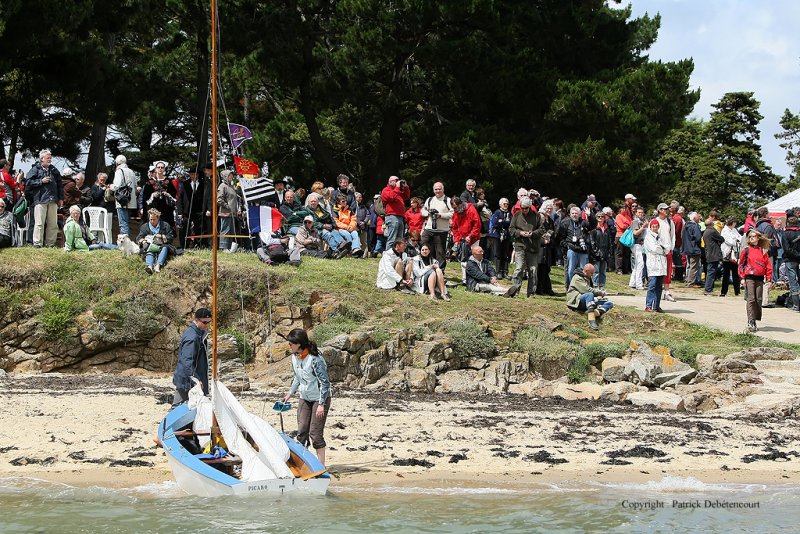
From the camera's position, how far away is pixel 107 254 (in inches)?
808

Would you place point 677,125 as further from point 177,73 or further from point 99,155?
point 99,155

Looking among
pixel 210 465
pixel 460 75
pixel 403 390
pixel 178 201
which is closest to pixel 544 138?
pixel 460 75

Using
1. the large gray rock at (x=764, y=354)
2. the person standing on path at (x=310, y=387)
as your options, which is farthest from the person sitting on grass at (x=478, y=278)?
the person standing on path at (x=310, y=387)

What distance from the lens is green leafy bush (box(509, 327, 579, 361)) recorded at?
19109 mm

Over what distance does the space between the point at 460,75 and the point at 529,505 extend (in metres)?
18.8

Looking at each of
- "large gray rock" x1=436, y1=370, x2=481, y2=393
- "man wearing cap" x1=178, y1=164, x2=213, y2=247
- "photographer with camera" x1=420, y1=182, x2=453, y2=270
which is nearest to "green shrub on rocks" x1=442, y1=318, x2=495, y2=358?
"large gray rock" x1=436, y1=370, x2=481, y2=393

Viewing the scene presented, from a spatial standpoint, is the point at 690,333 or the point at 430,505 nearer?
the point at 430,505

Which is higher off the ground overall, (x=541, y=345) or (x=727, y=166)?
(x=727, y=166)

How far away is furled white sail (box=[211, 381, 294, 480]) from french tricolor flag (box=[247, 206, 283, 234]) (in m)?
9.74

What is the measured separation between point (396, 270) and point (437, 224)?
1.62 meters

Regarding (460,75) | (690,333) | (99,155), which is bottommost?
(690,333)

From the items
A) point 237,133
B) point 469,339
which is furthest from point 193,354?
point 469,339

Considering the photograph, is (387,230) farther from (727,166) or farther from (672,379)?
(727,166)

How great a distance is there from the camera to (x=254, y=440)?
38.1 feet
